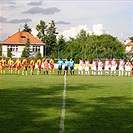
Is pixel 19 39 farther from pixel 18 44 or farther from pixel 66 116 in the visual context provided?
pixel 66 116

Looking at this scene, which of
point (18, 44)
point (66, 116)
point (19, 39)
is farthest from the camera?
point (19, 39)

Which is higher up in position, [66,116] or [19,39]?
[19,39]

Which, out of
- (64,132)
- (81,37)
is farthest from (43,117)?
(81,37)

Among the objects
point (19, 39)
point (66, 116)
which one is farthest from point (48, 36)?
point (66, 116)

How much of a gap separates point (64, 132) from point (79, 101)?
20.8 ft

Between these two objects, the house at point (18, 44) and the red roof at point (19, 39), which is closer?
the house at point (18, 44)

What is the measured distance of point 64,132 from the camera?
8938 mm

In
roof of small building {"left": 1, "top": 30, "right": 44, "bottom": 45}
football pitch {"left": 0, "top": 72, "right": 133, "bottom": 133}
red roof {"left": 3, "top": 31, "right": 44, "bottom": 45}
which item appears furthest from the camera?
red roof {"left": 3, "top": 31, "right": 44, "bottom": 45}

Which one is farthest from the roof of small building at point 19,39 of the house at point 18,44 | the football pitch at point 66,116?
the football pitch at point 66,116

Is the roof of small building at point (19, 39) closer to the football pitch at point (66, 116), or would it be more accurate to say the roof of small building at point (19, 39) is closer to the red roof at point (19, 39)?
the red roof at point (19, 39)

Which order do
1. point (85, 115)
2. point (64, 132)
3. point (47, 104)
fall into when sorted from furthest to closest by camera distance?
point (47, 104), point (85, 115), point (64, 132)

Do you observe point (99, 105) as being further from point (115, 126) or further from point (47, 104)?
point (115, 126)

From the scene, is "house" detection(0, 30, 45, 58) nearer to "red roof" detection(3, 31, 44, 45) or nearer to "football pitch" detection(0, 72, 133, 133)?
"red roof" detection(3, 31, 44, 45)

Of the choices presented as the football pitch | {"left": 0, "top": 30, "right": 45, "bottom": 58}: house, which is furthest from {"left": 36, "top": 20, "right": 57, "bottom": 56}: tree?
the football pitch
